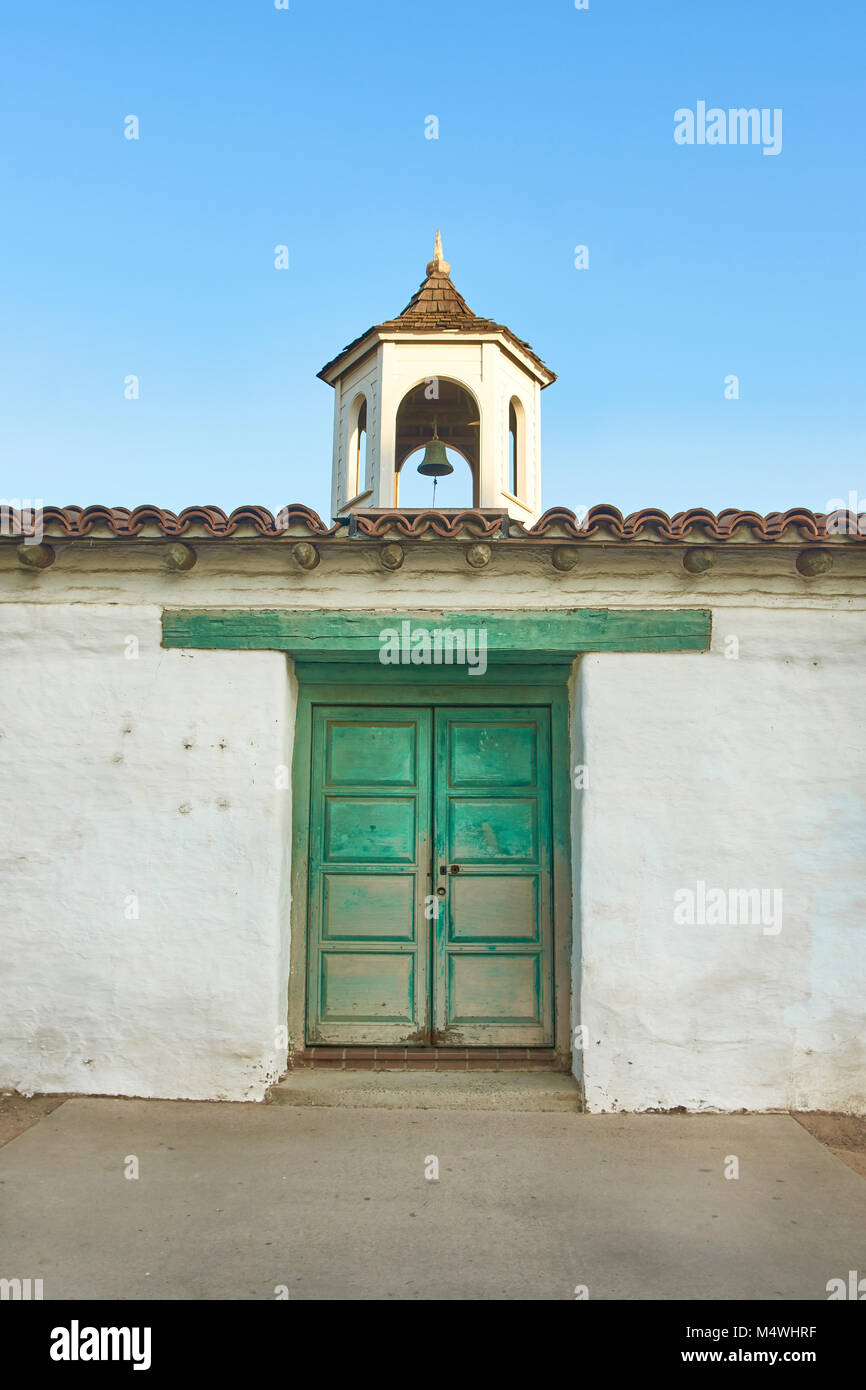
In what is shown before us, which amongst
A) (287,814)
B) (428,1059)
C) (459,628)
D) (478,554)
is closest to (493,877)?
(428,1059)

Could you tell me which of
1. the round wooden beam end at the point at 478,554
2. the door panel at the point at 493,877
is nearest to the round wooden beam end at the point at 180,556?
the round wooden beam end at the point at 478,554

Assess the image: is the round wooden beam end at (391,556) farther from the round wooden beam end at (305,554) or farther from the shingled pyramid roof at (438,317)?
the shingled pyramid roof at (438,317)

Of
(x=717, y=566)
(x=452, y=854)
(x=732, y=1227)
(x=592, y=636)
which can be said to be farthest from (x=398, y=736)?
(x=732, y=1227)

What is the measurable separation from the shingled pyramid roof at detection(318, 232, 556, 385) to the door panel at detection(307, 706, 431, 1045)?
382 cm

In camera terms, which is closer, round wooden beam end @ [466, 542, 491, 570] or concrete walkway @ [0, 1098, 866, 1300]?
concrete walkway @ [0, 1098, 866, 1300]

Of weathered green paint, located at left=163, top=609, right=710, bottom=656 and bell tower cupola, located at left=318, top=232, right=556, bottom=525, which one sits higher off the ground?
bell tower cupola, located at left=318, top=232, right=556, bottom=525

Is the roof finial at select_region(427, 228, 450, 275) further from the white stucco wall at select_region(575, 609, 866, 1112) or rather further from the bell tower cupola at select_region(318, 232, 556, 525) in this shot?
the white stucco wall at select_region(575, 609, 866, 1112)

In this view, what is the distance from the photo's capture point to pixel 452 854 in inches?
224

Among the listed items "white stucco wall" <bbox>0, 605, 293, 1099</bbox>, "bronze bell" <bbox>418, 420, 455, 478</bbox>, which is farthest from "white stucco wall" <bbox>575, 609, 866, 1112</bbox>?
"bronze bell" <bbox>418, 420, 455, 478</bbox>

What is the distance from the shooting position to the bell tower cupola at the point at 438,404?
7793 millimetres

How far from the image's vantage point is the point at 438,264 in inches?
354

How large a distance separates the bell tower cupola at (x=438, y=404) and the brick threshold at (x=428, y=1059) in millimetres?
4140

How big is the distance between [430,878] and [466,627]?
61.6 inches

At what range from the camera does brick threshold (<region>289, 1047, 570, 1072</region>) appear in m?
5.44
